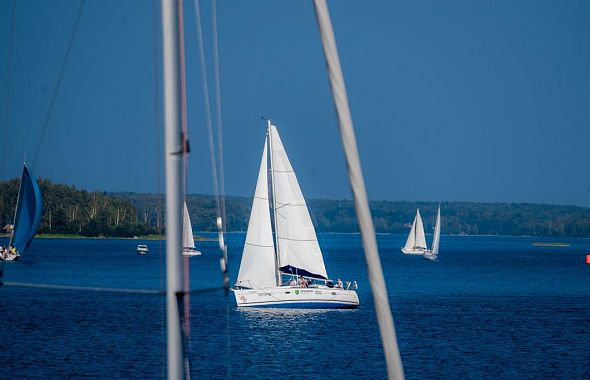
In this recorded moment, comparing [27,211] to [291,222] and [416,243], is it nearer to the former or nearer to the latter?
[291,222]

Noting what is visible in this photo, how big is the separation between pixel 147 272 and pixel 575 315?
54366mm

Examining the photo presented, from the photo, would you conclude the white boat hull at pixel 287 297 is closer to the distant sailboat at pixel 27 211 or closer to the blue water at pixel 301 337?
the blue water at pixel 301 337

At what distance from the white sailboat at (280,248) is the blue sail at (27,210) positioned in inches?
783

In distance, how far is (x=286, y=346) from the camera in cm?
4281

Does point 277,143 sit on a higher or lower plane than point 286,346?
higher

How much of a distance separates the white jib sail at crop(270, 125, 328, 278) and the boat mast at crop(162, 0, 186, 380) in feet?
145

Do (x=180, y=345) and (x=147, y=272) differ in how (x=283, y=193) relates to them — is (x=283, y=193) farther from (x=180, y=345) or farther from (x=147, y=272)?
(x=147, y=272)

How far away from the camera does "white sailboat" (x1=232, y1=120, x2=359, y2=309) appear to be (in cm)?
5231

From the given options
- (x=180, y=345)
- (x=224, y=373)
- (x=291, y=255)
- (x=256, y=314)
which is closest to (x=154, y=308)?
(x=256, y=314)

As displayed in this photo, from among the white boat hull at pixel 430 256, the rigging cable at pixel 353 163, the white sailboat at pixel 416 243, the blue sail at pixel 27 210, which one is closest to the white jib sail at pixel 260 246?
the blue sail at pixel 27 210

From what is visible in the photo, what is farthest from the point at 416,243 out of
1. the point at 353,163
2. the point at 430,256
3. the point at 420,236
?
the point at 353,163

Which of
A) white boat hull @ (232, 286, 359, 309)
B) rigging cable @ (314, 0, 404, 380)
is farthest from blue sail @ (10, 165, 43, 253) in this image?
rigging cable @ (314, 0, 404, 380)

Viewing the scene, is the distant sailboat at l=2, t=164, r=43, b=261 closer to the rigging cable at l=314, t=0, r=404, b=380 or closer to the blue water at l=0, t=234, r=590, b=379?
the blue water at l=0, t=234, r=590, b=379

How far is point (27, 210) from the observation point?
6894cm
